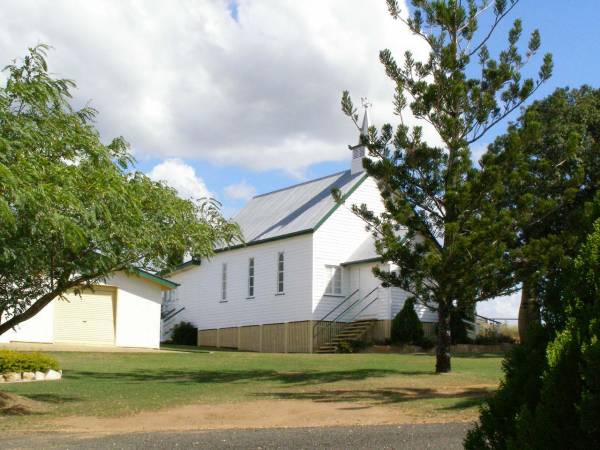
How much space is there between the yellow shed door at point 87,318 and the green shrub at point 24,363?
31.2 feet

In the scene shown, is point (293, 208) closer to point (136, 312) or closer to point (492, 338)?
point (136, 312)

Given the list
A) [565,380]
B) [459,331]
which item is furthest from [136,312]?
[565,380]

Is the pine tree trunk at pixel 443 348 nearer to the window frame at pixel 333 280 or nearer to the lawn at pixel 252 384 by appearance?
the lawn at pixel 252 384

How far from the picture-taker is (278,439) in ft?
39.9

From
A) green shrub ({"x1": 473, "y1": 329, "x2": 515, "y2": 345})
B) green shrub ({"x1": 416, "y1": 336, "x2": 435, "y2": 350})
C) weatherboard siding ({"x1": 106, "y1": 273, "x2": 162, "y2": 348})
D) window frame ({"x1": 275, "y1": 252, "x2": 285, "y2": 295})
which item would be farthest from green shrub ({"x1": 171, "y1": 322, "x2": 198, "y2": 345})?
green shrub ({"x1": 473, "y1": 329, "x2": 515, "y2": 345})

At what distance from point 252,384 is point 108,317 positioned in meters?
14.1

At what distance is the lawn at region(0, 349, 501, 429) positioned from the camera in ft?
55.2

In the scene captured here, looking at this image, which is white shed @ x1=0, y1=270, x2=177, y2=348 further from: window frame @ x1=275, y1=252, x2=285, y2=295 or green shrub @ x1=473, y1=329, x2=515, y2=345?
green shrub @ x1=473, y1=329, x2=515, y2=345

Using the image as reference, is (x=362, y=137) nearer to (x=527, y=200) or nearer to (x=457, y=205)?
(x=457, y=205)

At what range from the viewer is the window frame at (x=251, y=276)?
37.5m

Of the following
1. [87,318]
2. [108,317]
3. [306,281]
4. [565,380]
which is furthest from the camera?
[306,281]

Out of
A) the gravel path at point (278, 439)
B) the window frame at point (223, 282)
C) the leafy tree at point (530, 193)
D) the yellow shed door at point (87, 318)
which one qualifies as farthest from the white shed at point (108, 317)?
the gravel path at point (278, 439)

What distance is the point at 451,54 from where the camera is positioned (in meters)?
20.3

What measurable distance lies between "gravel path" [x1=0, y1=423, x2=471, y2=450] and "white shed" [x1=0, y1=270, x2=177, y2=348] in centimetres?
1844
